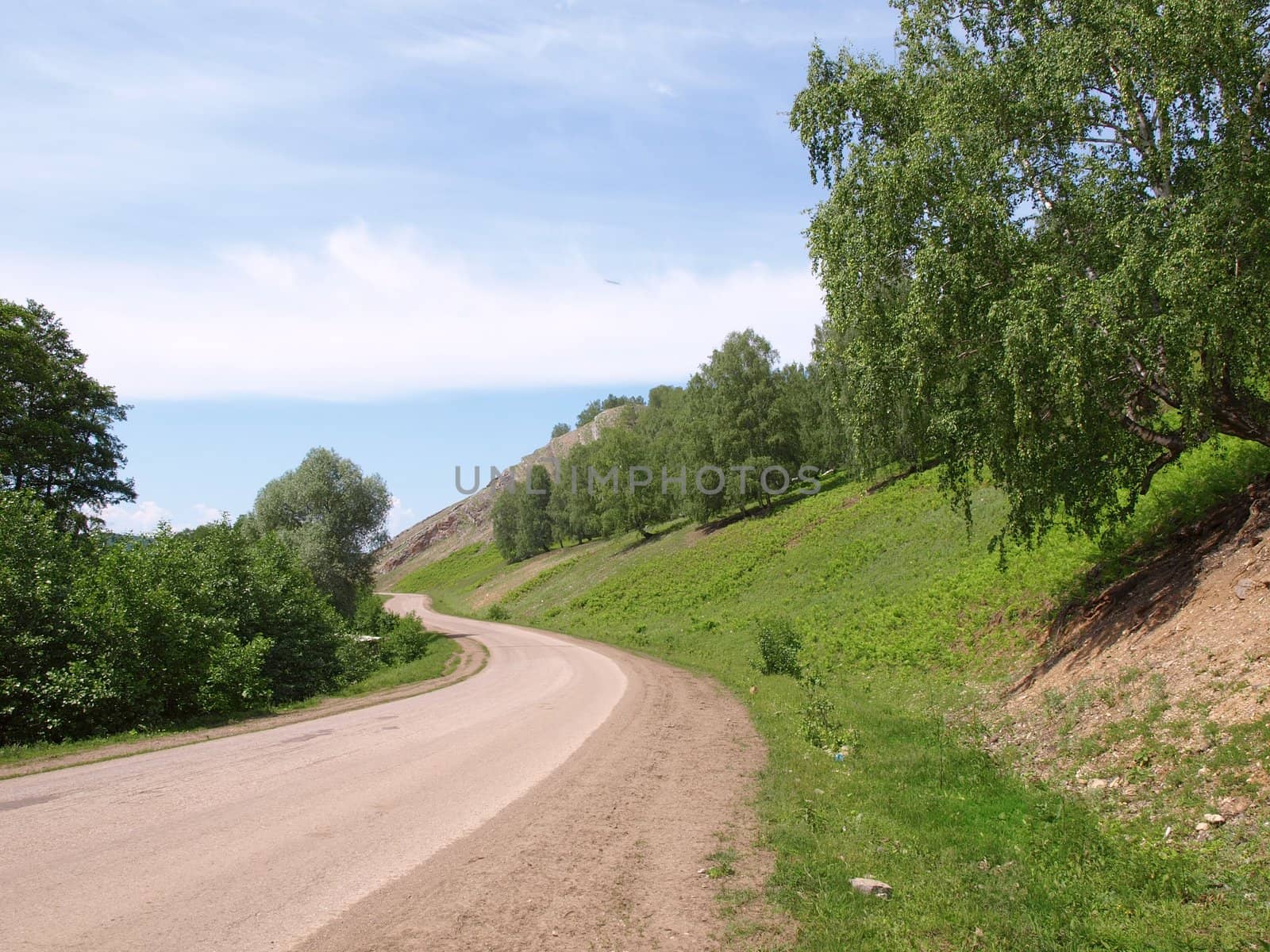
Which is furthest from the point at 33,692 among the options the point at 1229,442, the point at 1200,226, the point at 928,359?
the point at 1229,442

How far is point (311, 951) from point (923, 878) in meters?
4.63

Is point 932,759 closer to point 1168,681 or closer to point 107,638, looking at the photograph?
point 1168,681

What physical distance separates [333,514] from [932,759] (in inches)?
1505

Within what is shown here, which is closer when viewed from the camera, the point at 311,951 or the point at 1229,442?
the point at 311,951

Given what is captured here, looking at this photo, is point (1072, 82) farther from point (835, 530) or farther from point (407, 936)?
point (835, 530)

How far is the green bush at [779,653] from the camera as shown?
22.3m

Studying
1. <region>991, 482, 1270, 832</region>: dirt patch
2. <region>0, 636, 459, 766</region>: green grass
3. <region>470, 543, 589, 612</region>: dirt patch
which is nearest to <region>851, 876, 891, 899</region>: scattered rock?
<region>991, 482, 1270, 832</region>: dirt patch

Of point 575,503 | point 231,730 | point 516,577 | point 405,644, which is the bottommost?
point 405,644

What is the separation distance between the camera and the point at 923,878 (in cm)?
612

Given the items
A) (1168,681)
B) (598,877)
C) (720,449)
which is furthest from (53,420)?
(720,449)

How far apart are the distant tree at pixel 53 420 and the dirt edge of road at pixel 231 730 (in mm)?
14178

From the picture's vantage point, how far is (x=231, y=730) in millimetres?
14383

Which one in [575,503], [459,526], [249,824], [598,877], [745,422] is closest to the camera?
[598,877]

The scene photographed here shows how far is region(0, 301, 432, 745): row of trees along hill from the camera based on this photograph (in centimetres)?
1395
